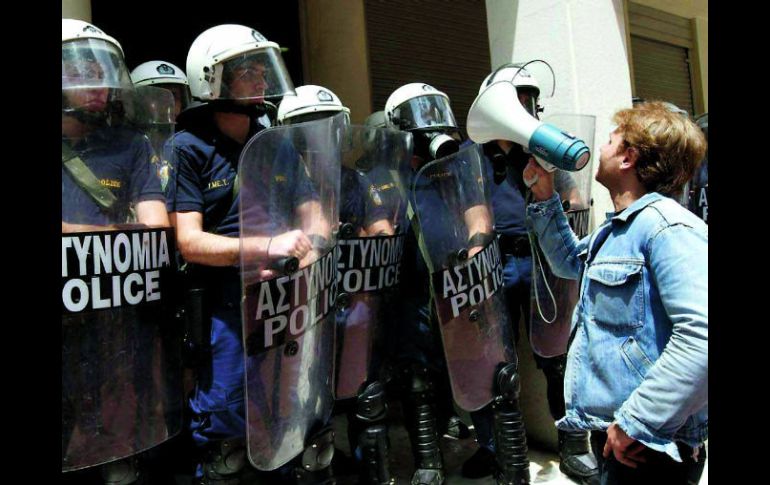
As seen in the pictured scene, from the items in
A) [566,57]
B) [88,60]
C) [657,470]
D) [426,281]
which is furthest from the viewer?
[566,57]

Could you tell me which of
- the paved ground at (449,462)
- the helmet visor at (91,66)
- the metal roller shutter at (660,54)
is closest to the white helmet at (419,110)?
the helmet visor at (91,66)

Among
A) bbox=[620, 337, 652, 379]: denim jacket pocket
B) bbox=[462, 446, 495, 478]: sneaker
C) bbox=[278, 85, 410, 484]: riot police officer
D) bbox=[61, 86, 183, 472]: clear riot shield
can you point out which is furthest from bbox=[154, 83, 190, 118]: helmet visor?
bbox=[620, 337, 652, 379]: denim jacket pocket

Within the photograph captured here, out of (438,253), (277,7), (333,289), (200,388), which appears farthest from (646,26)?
(200,388)

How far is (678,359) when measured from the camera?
1.56 meters

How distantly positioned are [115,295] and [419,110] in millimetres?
2117

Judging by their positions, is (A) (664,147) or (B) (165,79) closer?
(A) (664,147)

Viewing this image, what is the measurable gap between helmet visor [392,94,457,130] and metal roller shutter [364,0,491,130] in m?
2.17

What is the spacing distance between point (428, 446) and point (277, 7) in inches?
180

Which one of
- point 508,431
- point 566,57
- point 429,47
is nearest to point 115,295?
point 508,431

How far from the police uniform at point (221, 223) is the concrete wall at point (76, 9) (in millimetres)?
869

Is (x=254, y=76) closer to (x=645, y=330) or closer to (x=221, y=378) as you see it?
(x=221, y=378)

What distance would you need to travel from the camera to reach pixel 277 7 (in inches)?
240

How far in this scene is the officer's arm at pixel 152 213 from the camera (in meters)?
2.28
